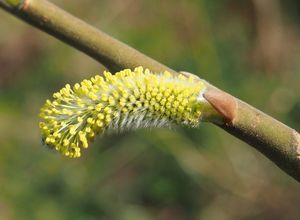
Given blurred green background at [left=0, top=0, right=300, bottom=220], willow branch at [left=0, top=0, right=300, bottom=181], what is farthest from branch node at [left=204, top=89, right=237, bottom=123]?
blurred green background at [left=0, top=0, right=300, bottom=220]

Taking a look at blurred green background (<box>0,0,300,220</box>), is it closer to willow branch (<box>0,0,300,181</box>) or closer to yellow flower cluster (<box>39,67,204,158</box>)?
willow branch (<box>0,0,300,181</box>)

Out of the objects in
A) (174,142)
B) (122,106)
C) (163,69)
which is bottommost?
(122,106)

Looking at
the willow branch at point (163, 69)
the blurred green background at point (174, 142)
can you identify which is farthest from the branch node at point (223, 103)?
the blurred green background at point (174, 142)

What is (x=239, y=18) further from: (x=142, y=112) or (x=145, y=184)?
(x=142, y=112)

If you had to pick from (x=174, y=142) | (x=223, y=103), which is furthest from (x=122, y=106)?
(x=174, y=142)

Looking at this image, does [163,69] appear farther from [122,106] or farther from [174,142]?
[174,142]

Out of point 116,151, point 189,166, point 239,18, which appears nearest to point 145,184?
point 116,151
